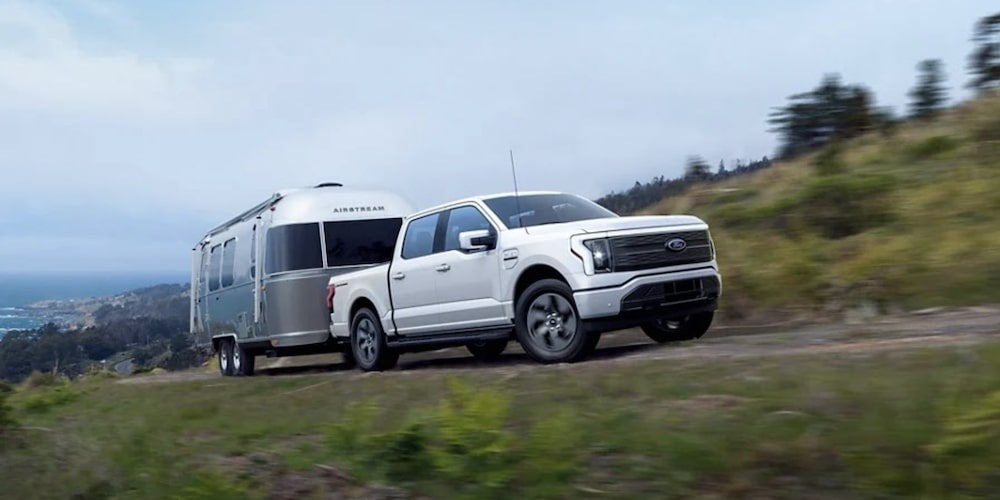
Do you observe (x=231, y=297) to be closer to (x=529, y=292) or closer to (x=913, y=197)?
(x=529, y=292)

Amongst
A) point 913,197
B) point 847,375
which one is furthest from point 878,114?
point 847,375

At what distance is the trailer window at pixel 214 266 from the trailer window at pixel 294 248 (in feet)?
11.6

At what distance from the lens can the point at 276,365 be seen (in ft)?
60.4

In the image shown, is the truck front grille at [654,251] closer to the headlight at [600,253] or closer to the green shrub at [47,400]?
the headlight at [600,253]

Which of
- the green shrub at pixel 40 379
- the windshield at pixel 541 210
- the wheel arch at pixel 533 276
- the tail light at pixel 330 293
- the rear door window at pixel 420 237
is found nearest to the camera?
the wheel arch at pixel 533 276

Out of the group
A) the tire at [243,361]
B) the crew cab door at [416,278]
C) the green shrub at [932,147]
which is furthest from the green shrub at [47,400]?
the green shrub at [932,147]

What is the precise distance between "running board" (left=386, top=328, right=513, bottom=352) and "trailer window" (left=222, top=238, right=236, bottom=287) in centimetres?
487

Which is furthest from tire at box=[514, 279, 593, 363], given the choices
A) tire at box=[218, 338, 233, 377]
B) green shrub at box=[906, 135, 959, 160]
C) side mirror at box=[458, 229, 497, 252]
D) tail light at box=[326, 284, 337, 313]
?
tire at box=[218, 338, 233, 377]

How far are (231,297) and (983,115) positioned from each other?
11368mm

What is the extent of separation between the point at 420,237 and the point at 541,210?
1680mm

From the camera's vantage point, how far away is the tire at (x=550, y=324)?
9227 mm

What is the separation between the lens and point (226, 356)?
16.6 m

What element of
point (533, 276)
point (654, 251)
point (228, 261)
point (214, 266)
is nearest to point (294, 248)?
point (228, 261)

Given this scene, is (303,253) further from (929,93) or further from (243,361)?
(929,93)
